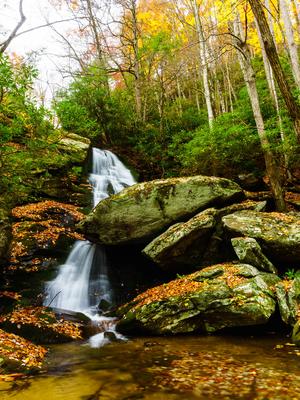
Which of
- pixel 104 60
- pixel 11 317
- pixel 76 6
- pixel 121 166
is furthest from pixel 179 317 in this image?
pixel 76 6

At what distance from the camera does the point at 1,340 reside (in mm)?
5805

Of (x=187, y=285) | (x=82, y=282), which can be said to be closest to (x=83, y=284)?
(x=82, y=282)

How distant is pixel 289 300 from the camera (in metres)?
6.93

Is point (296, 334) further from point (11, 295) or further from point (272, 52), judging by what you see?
point (11, 295)

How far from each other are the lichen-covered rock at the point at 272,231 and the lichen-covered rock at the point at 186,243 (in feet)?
1.80

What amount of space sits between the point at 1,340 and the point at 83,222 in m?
5.34

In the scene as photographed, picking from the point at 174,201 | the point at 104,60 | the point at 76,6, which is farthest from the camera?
the point at 76,6

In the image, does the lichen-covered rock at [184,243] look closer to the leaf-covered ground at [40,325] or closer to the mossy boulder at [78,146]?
the leaf-covered ground at [40,325]

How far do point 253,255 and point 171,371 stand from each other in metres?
4.17

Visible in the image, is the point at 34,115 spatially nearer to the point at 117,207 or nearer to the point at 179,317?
the point at 117,207

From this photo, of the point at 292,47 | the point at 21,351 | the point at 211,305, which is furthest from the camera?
the point at 292,47

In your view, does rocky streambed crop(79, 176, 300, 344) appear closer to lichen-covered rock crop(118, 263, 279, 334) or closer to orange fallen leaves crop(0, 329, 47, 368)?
lichen-covered rock crop(118, 263, 279, 334)

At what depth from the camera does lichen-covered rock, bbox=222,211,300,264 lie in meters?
8.30

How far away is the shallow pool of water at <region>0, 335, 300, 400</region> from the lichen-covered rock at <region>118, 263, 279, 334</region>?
1.29ft
